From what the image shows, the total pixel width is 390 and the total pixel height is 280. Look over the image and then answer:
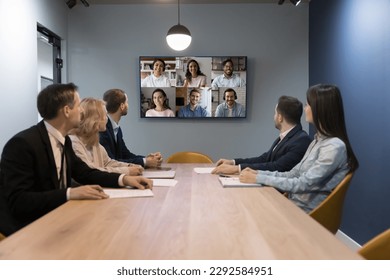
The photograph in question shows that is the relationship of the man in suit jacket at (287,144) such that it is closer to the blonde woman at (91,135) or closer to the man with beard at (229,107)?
the blonde woman at (91,135)

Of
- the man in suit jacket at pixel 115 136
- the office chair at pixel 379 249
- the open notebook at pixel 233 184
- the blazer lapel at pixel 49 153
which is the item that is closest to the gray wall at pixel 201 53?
the man in suit jacket at pixel 115 136

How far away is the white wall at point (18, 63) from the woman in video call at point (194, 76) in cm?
177

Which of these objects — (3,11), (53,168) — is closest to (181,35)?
(3,11)

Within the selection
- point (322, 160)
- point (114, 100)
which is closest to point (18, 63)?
point (114, 100)

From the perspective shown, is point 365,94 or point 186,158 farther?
point 186,158

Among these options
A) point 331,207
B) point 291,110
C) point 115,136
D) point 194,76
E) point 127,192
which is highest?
point 194,76

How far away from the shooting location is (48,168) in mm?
1867

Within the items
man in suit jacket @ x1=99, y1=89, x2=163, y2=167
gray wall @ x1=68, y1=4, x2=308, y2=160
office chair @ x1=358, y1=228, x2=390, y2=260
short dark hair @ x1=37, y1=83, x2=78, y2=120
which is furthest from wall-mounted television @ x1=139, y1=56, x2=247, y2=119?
office chair @ x1=358, y1=228, x2=390, y2=260

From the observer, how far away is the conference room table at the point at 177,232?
1055mm

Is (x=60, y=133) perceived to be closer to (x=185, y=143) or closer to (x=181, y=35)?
(x=181, y=35)

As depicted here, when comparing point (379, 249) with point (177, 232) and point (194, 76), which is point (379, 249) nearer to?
point (177, 232)

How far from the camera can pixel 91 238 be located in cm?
119

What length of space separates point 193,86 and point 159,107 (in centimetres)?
52

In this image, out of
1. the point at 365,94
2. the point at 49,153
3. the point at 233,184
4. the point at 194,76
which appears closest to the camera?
the point at 49,153
